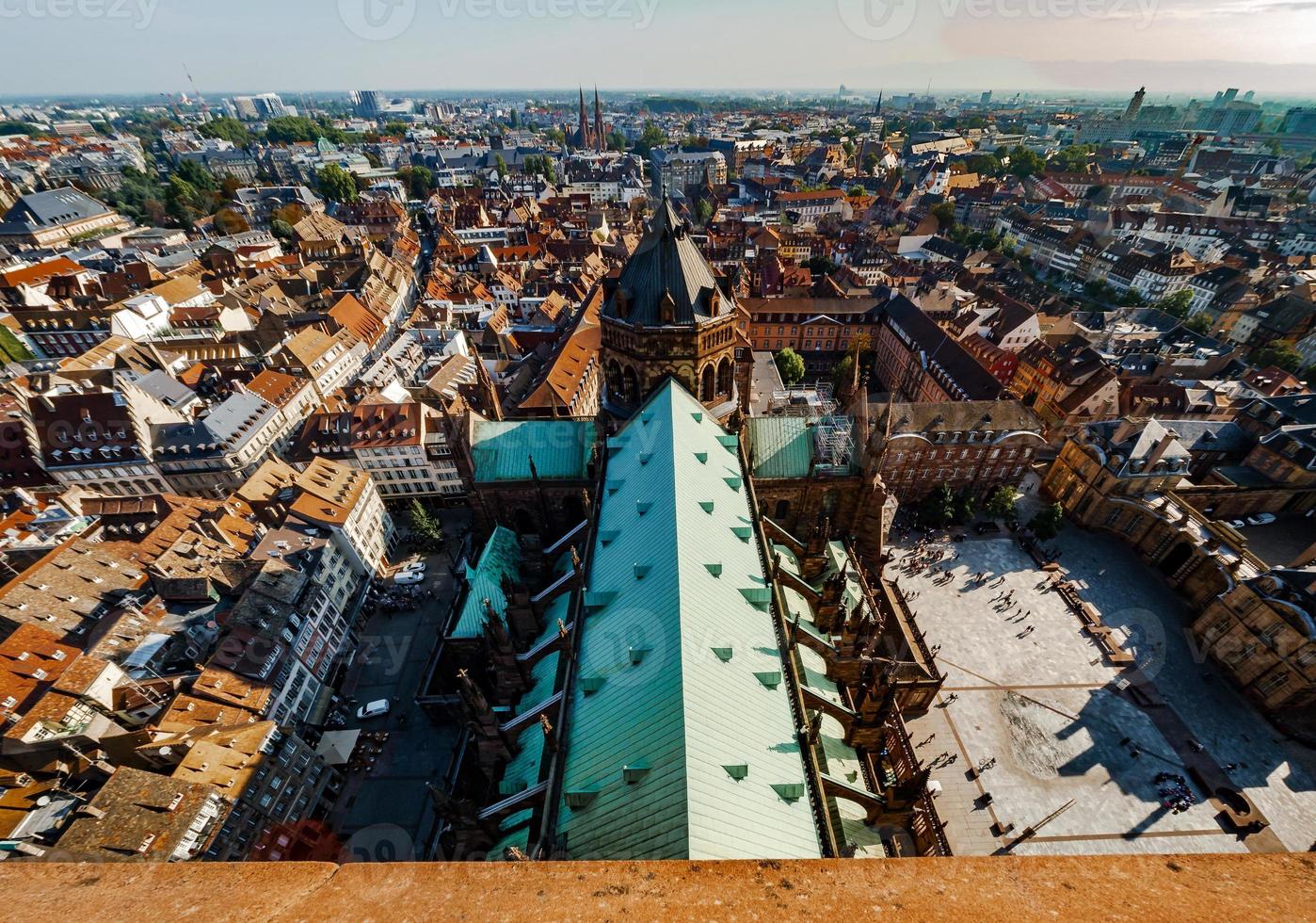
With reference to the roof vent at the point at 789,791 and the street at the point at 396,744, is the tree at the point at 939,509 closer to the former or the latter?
the roof vent at the point at 789,791

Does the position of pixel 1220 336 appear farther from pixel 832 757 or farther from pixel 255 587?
pixel 255 587

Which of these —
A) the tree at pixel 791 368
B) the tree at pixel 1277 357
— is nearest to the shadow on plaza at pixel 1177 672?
the tree at pixel 791 368

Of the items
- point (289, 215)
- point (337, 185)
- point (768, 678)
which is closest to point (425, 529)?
point (768, 678)

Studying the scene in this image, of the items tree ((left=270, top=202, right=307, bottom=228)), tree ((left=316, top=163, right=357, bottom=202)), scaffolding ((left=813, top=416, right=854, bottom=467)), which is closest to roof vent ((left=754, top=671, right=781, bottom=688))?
scaffolding ((left=813, top=416, right=854, bottom=467))

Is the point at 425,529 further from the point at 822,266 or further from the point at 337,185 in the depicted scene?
the point at 337,185

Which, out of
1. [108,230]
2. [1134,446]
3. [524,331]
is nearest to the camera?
[1134,446]

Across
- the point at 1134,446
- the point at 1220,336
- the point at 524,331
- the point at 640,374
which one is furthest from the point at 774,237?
the point at 640,374
